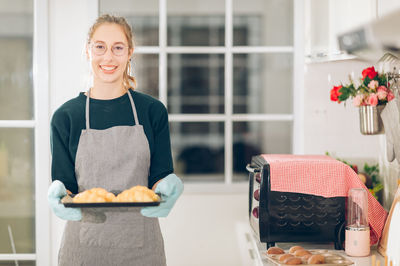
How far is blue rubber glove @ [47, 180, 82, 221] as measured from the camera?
158 cm

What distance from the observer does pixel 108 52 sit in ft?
5.44

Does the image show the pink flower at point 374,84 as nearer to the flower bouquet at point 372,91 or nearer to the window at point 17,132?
the flower bouquet at point 372,91

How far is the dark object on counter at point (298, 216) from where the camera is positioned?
1980mm

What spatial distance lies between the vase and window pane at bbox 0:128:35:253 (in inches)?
70.7

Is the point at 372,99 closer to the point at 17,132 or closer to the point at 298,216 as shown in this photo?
the point at 298,216

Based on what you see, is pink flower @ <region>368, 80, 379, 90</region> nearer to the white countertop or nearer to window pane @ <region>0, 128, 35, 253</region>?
the white countertop

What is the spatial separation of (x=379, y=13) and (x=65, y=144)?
1278mm

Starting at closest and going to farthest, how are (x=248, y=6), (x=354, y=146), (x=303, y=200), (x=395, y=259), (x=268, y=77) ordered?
(x=395, y=259)
(x=303, y=200)
(x=354, y=146)
(x=248, y=6)
(x=268, y=77)

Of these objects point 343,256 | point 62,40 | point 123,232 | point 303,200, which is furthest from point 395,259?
point 62,40

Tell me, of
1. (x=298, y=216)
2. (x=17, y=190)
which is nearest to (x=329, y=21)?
(x=298, y=216)

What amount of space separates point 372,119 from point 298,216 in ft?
1.55

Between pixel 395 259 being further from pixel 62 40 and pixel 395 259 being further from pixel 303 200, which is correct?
pixel 62 40

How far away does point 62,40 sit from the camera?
9.20 feet

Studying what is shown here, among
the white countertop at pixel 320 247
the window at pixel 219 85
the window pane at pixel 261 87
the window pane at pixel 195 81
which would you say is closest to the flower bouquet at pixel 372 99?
the white countertop at pixel 320 247
